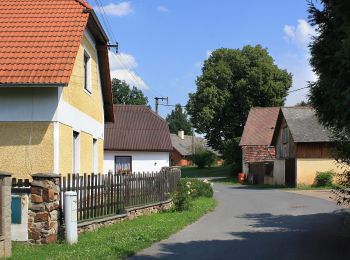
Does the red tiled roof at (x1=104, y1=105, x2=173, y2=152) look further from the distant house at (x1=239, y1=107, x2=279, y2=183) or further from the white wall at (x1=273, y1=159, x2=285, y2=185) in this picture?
the distant house at (x1=239, y1=107, x2=279, y2=183)

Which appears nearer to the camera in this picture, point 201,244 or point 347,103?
point 347,103

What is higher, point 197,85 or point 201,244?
point 197,85

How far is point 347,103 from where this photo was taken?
6492 mm

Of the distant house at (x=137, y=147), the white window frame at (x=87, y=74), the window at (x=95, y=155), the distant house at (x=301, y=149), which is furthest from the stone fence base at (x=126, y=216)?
the distant house at (x=301, y=149)

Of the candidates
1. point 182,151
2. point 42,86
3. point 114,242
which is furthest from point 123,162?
point 182,151

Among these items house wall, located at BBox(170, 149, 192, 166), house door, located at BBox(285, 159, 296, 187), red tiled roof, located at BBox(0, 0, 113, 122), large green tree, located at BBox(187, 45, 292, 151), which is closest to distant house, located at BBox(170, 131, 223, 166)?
house wall, located at BBox(170, 149, 192, 166)

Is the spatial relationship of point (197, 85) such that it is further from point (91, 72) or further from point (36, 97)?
point (36, 97)

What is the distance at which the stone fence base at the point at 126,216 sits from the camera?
12.9 m

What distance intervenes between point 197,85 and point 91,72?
1851 inches

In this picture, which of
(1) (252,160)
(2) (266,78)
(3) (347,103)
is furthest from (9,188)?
(2) (266,78)

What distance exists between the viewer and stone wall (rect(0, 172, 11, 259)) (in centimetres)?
952

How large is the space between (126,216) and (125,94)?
73373 millimetres

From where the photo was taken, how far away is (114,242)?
11.2m

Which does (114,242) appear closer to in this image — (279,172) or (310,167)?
(310,167)
